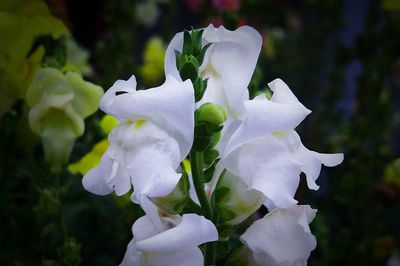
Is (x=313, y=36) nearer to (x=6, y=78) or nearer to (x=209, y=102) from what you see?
(x=6, y=78)

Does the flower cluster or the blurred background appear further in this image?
the blurred background

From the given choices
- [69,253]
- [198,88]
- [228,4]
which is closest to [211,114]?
[198,88]

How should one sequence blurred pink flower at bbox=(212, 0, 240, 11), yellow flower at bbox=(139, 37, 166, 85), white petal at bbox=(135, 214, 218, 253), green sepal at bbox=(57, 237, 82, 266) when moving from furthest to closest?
yellow flower at bbox=(139, 37, 166, 85) < blurred pink flower at bbox=(212, 0, 240, 11) < green sepal at bbox=(57, 237, 82, 266) < white petal at bbox=(135, 214, 218, 253)

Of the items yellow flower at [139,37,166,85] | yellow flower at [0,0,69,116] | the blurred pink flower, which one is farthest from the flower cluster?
yellow flower at [139,37,166,85]

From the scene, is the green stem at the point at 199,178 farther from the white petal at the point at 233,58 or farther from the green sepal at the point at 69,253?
Result: the green sepal at the point at 69,253

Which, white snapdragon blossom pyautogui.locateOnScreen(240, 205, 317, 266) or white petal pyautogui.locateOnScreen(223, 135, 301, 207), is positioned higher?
white petal pyautogui.locateOnScreen(223, 135, 301, 207)

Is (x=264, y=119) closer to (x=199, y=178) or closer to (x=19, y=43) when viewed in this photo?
(x=199, y=178)

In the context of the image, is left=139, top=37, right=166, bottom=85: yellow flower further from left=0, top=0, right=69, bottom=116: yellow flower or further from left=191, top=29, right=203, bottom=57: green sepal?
left=191, top=29, right=203, bottom=57: green sepal
